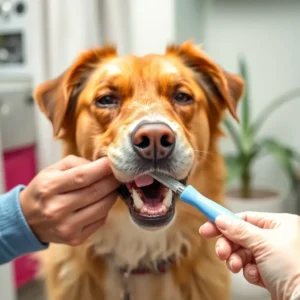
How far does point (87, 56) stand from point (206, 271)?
0.70 meters

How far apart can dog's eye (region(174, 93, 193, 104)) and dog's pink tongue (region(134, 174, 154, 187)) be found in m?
0.28

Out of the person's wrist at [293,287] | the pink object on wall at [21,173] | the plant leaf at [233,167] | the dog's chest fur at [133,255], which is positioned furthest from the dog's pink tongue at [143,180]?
the plant leaf at [233,167]

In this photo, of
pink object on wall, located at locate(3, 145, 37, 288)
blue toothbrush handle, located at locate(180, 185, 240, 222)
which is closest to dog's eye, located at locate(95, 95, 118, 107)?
blue toothbrush handle, located at locate(180, 185, 240, 222)

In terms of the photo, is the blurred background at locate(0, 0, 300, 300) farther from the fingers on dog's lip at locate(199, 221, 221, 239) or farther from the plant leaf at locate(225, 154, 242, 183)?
the fingers on dog's lip at locate(199, 221, 221, 239)

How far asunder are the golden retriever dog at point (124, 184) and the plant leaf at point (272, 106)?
1.21m

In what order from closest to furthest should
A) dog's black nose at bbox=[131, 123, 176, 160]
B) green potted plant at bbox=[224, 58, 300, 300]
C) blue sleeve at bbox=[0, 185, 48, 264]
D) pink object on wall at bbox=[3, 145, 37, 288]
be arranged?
1. dog's black nose at bbox=[131, 123, 176, 160]
2. blue sleeve at bbox=[0, 185, 48, 264]
3. pink object on wall at bbox=[3, 145, 37, 288]
4. green potted plant at bbox=[224, 58, 300, 300]

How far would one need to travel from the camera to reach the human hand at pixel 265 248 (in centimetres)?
68

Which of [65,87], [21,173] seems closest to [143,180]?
[65,87]

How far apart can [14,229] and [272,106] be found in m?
1.87

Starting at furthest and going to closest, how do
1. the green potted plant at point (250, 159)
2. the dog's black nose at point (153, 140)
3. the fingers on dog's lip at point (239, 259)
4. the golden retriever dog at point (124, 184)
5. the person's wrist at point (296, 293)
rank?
the green potted plant at point (250, 159) → the golden retriever dog at point (124, 184) → the dog's black nose at point (153, 140) → the fingers on dog's lip at point (239, 259) → the person's wrist at point (296, 293)

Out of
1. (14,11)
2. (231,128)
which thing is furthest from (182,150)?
(14,11)

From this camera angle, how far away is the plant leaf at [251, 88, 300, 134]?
2.49 m

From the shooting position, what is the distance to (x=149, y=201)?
105cm

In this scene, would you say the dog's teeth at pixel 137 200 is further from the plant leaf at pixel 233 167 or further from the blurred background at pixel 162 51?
the plant leaf at pixel 233 167
